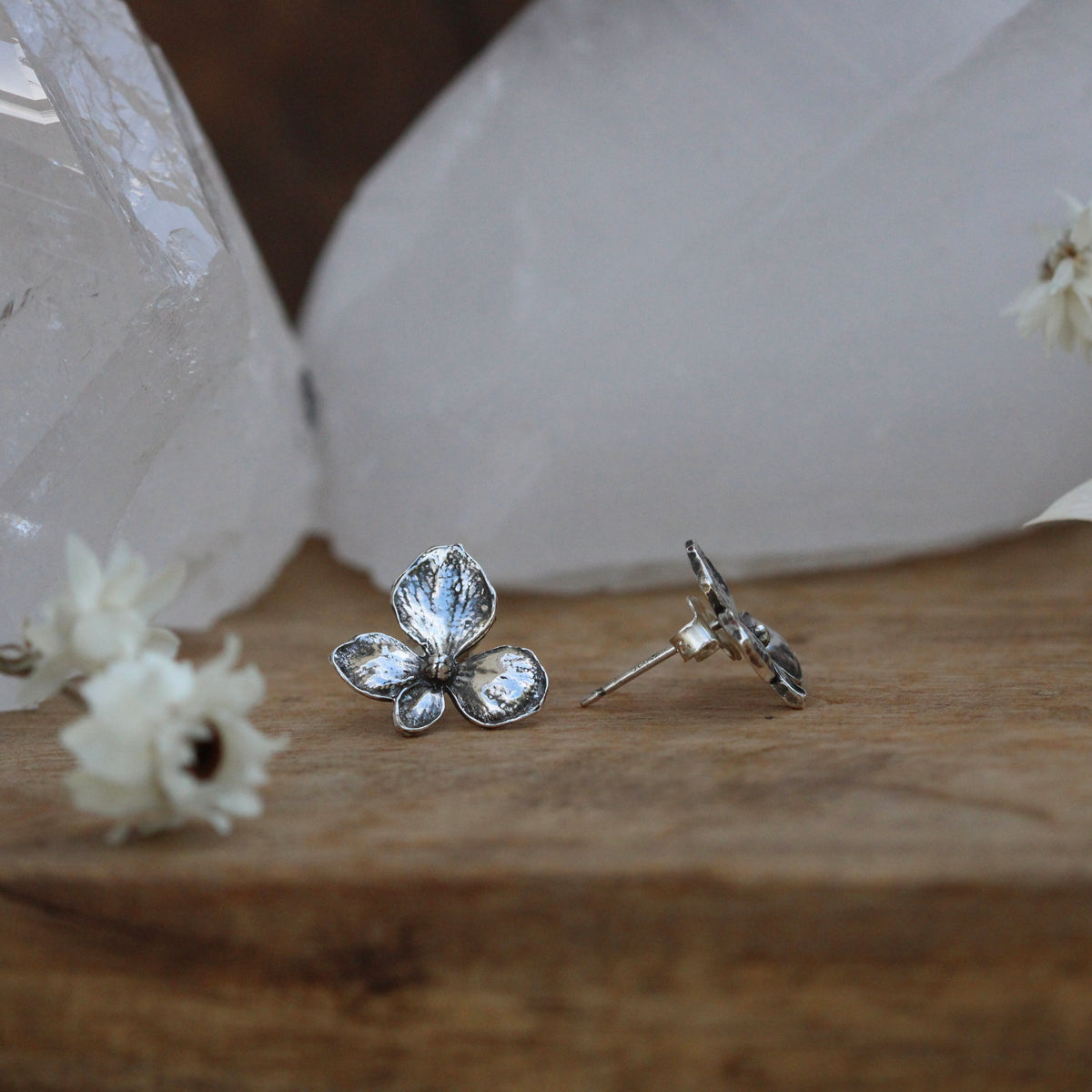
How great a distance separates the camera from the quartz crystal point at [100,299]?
696mm

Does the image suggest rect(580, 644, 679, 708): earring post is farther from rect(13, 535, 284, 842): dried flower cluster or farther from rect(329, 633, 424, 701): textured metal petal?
rect(13, 535, 284, 842): dried flower cluster

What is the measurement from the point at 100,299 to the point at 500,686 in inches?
13.7

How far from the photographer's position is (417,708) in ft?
2.22

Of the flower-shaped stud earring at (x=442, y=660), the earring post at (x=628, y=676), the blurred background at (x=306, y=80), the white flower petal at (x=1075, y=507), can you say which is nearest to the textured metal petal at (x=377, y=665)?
the flower-shaped stud earring at (x=442, y=660)

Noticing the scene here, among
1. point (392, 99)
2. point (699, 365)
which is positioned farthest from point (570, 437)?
point (392, 99)

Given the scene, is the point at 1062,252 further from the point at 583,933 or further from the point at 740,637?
the point at 583,933

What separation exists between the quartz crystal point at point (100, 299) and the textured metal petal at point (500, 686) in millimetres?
268

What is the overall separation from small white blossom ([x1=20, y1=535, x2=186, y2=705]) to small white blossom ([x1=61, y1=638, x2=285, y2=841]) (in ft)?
0.05

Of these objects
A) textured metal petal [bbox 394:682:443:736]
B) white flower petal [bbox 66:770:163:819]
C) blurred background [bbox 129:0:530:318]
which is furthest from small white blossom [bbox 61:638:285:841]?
blurred background [bbox 129:0:530:318]

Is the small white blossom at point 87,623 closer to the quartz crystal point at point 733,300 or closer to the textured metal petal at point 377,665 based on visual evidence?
the textured metal petal at point 377,665

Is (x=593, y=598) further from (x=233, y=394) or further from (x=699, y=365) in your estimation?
(x=233, y=394)

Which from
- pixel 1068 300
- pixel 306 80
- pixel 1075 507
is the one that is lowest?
pixel 1075 507

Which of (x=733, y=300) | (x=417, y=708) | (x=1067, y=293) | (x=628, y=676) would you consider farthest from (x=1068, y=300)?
(x=417, y=708)

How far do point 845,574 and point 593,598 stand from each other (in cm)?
23
